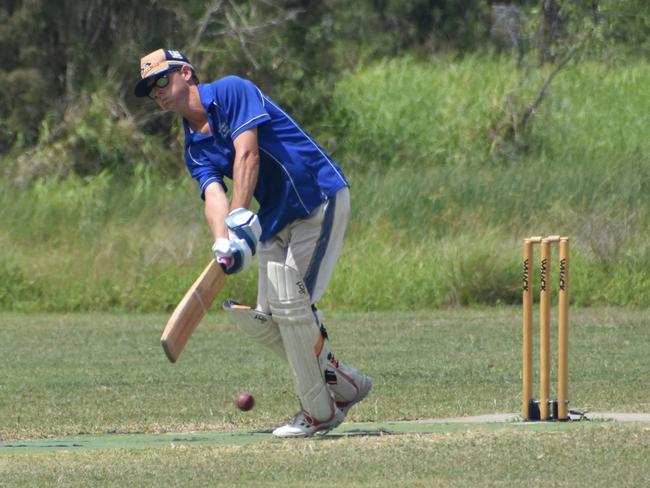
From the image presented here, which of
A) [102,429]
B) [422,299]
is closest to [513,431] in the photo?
[102,429]

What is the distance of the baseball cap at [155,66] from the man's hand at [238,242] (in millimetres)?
751

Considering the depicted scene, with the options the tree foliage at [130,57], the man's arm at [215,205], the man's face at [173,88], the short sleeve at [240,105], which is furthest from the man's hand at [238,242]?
the tree foliage at [130,57]

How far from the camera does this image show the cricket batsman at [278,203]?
24.6 feet

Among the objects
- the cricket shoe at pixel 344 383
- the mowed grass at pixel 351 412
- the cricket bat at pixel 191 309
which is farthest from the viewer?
the cricket shoe at pixel 344 383

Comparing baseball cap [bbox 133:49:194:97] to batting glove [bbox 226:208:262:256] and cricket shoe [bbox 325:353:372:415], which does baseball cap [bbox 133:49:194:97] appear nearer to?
batting glove [bbox 226:208:262:256]

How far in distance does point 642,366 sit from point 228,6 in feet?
64.8

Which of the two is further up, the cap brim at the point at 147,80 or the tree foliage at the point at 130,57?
the cap brim at the point at 147,80

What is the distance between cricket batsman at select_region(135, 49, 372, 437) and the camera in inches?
295

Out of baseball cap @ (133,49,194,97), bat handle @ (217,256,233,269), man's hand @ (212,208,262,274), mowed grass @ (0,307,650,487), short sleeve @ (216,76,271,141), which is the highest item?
baseball cap @ (133,49,194,97)

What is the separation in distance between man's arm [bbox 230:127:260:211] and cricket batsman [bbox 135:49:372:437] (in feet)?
0.18

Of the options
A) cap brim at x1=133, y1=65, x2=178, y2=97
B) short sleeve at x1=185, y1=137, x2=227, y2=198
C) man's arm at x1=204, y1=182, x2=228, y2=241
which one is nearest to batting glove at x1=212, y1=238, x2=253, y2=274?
man's arm at x1=204, y1=182, x2=228, y2=241

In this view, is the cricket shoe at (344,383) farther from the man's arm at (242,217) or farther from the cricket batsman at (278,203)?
the man's arm at (242,217)

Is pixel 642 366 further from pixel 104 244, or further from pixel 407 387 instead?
pixel 104 244

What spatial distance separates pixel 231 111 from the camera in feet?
24.6
